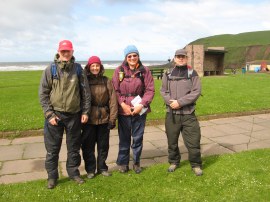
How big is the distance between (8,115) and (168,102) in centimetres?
655

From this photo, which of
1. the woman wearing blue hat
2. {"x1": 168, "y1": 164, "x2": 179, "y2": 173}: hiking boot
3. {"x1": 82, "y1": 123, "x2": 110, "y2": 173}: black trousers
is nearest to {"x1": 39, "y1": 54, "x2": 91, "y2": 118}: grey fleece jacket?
{"x1": 82, "y1": 123, "x2": 110, "y2": 173}: black trousers

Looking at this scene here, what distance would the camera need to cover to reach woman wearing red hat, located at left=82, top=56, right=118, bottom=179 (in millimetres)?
4875

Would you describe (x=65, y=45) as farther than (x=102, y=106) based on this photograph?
No

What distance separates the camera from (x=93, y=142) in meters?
5.09

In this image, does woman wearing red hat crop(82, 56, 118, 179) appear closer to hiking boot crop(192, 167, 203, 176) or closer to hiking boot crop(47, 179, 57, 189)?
hiking boot crop(47, 179, 57, 189)

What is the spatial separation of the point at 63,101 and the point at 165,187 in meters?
2.03

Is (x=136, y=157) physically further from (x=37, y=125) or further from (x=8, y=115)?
(x=8, y=115)

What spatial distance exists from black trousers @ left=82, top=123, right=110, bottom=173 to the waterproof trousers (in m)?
0.31

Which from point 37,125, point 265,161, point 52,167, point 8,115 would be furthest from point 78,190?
point 8,115

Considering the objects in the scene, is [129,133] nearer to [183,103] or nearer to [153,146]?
[183,103]

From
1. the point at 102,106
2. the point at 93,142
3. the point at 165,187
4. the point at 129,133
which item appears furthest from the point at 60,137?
the point at 165,187

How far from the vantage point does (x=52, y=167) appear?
4828mm

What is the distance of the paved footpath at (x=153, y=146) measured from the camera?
563 centimetres

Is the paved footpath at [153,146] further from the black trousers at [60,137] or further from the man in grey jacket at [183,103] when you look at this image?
the man in grey jacket at [183,103]
